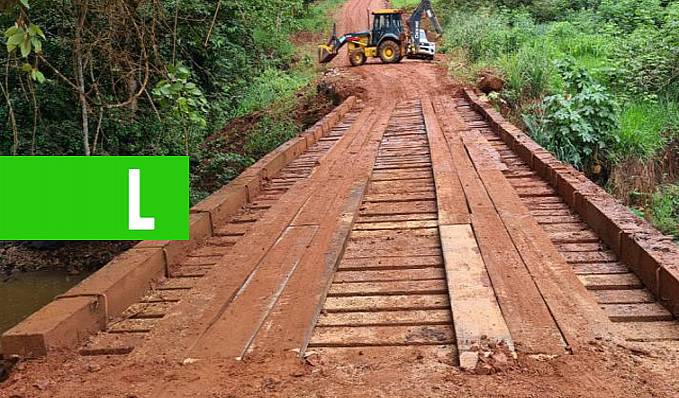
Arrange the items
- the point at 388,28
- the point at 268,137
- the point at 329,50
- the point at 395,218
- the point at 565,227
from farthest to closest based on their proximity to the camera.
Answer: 1. the point at 329,50
2. the point at 388,28
3. the point at 268,137
4. the point at 395,218
5. the point at 565,227

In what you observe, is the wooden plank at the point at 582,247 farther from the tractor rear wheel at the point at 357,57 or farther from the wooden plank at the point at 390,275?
the tractor rear wheel at the point at 357,57

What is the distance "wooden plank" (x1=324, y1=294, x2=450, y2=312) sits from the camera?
9.89 ft

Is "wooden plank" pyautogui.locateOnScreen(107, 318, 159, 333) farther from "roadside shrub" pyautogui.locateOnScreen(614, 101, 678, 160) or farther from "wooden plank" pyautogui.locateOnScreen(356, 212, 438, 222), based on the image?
"roadside shrub" pyautogui.locateOnScreen(614, 101, 678, 160)

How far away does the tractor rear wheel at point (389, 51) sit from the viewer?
59.4 feet

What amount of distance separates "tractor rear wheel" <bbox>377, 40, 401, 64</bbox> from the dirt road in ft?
44.1

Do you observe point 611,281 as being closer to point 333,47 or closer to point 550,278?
point 550,278

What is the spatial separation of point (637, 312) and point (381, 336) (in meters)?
1.16

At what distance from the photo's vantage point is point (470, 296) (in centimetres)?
297

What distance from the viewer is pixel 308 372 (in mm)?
2412

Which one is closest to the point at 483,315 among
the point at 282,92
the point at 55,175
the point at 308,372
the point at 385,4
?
the point at 308,372

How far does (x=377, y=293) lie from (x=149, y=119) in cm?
735

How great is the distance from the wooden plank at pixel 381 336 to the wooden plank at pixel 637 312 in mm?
759

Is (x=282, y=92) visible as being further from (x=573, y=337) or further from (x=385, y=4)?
(x=385, y=4)

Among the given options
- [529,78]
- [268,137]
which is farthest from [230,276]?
[529,78]
